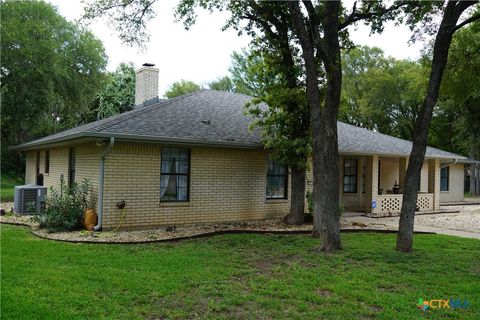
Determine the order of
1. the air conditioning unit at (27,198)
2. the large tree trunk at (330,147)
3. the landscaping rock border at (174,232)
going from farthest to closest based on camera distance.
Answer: the air conditioning unit at (27,198) → the landscaping rock border at (174,232) → the large tree trunk at (330,147)

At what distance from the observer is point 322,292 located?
19.2 feet

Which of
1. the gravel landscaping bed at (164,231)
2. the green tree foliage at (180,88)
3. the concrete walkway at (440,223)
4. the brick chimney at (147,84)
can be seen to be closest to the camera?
the gravel landscaping bed at (164,231)

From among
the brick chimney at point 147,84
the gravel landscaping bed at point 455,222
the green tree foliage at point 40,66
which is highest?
the green tree foliage at point 40,66

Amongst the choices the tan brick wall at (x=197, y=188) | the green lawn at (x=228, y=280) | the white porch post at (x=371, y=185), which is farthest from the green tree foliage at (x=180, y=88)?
the green lawn at (x=228, y=280)

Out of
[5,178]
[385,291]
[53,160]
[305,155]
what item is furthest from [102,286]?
[5,178]

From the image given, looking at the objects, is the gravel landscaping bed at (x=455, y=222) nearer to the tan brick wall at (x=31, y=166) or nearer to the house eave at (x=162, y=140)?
the house eave at (x=162, y=140)

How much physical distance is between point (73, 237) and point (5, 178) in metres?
25.3

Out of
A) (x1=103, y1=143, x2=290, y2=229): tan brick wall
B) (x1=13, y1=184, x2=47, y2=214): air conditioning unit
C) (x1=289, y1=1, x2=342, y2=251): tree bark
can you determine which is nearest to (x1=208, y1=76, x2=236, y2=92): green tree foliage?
(x1=103, y1=143, x2=290, y2=229): tan brick wall

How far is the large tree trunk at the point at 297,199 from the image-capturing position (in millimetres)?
13195

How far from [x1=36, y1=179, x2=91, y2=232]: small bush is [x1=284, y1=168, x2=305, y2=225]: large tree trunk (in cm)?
615

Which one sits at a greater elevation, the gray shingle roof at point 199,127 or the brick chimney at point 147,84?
the brick chimney at point 147,84

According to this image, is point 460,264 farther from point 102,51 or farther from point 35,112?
point 102,51

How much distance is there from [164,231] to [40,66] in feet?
58.2

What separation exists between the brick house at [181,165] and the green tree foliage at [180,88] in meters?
33.2
